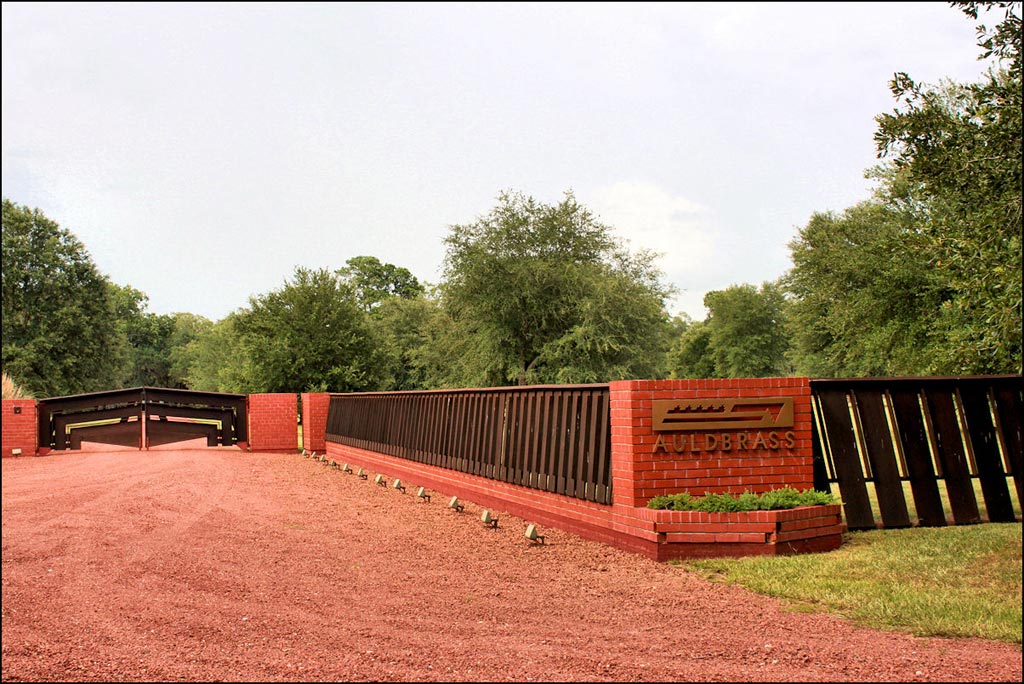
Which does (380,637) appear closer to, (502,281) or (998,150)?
(998,150)

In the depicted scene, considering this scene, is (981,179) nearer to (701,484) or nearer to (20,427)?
(701,484)

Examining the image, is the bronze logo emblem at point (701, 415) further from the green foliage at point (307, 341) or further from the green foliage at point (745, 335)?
the green foliage at point (745, 335)

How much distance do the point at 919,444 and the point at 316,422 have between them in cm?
2118

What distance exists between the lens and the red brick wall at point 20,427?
2612 centimetres

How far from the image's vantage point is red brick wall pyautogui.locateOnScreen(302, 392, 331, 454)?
2778cm

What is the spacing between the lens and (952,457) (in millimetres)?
9773

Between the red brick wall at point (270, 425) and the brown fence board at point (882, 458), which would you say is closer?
the brown fence board at point (882, 458)

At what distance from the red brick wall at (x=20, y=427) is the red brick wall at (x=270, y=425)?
21.4 feet

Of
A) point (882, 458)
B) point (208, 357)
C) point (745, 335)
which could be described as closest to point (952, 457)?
point (882, 458)

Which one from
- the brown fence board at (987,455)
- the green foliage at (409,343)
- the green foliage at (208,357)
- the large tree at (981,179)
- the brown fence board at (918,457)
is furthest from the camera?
the green foliage at (208,357)

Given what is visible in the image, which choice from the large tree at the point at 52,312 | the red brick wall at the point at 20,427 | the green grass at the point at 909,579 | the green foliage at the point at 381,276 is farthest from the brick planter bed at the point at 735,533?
the green foliage at the point at 381,276

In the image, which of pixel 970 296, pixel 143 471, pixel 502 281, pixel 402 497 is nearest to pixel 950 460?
pixel 970 296

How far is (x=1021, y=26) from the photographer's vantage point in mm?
7320

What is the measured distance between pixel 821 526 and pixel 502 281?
30.1 metres
